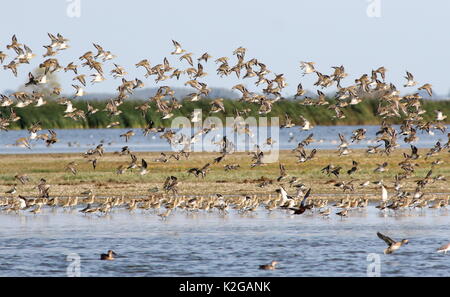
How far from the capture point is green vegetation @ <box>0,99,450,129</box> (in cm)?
8540

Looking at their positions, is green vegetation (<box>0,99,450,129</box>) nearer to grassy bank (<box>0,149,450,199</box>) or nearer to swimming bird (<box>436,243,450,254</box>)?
grassy bank (<box>0,149,450,199</box>)

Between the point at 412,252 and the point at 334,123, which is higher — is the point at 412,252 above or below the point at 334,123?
below

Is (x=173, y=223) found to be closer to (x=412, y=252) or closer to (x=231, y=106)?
(x=412, y=252)

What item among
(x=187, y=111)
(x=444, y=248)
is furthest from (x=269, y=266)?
(x=187, y=111)

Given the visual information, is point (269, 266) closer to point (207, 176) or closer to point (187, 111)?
point (207, 176)

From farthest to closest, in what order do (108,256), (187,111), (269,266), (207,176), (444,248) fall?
(187,111), (207,176), (444,248), (108,256), (269,266)

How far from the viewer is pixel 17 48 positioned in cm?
3319

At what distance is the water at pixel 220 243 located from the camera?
2328cm

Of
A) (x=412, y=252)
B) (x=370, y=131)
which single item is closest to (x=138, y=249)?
(x=412, y=252)

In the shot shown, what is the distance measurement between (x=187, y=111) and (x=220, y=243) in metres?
55.2

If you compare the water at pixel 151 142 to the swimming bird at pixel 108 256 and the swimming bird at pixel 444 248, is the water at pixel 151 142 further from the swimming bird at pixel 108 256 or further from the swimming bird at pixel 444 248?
the swimming bird at pixel 108 256

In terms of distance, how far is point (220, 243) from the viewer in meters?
26.7
